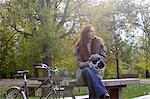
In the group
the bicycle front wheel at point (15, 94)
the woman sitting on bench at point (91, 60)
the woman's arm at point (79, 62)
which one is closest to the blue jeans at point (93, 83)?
the woman sitting on bench at point (91, 60)

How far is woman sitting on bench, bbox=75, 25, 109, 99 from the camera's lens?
555 cm

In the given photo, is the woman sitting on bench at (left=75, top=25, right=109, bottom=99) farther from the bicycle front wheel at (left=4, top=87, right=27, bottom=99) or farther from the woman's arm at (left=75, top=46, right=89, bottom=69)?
the bicycle front wheel at (left=4, top=87, right=27, bottom=99)

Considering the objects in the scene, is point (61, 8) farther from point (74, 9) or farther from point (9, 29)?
point (9, 29)

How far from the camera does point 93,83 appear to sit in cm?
552

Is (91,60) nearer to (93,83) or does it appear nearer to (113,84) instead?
(93,83)

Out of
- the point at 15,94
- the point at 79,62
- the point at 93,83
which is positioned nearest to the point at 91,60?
the point at 79,62

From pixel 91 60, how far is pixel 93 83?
0.46 meters

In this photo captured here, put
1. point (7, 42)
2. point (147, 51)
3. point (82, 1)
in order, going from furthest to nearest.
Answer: point (147, 51) → point (7, 42) → point (82, 1)

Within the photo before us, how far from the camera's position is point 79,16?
58.1 ft

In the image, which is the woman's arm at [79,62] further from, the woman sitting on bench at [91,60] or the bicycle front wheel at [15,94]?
the bicycle front wheel at [15,94]

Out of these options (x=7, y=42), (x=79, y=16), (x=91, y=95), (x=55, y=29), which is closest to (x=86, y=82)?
(x=91, y=95)

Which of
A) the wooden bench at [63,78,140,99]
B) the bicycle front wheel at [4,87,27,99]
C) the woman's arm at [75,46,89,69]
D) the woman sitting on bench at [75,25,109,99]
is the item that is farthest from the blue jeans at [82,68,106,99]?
the bicycle front wheel at [4,87,27,99]

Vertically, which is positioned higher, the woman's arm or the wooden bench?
the woman's arm

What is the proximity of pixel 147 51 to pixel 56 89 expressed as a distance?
2660 cm
